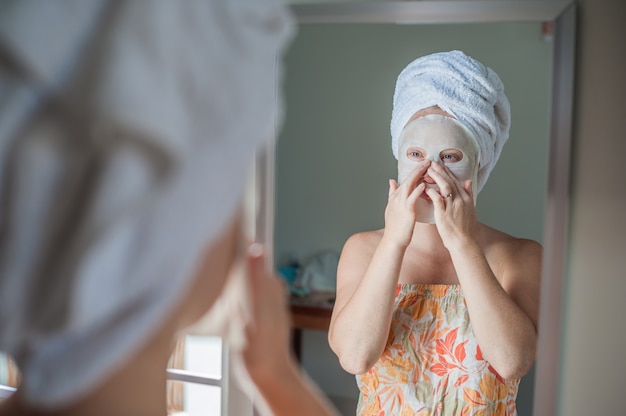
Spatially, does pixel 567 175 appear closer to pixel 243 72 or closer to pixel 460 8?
pixel 460 8

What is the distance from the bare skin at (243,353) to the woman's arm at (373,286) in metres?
0.39

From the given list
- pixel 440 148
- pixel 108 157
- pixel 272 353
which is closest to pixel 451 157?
pixel 440 148

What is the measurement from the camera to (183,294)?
33 cm

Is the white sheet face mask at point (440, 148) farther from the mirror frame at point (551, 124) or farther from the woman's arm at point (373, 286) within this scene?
the mirror frame at point (551, 124)

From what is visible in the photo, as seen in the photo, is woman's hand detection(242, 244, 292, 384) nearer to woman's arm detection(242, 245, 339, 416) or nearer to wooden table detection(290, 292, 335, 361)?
woman's arm detection(242, 245, 339, 416)

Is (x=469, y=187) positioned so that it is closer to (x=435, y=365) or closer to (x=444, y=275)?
(x=444, y=275)

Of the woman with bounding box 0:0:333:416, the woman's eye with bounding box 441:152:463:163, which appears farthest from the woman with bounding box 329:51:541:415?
the woman with bounding box 0:0:333:416

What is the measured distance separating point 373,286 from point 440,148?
219 mm

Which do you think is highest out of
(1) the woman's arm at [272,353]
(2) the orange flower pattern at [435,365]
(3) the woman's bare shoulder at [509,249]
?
(3) the woman's bare shoulder at [509,249]

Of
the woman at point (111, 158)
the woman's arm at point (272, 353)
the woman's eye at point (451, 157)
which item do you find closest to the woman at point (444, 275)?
the woman's eye at point (451, 157)

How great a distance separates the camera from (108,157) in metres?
0.26

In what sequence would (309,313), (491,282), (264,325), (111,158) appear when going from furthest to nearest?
(309,313)
(491,282)
(264,325)
(111,158)

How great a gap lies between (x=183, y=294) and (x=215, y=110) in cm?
12

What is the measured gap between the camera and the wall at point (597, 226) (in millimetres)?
855
